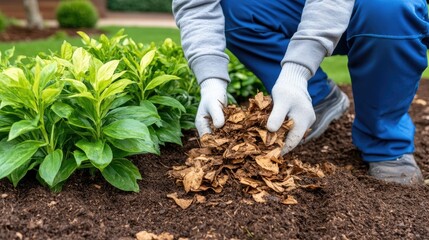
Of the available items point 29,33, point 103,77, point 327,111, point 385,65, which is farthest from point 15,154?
→ point 29,33

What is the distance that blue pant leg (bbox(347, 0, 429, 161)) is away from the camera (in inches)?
94.7

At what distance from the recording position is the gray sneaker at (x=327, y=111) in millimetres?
3121

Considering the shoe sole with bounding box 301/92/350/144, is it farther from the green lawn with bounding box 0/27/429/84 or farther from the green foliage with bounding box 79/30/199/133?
the green lawn with bounding box 0/27/429/84

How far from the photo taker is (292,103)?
2.25 m

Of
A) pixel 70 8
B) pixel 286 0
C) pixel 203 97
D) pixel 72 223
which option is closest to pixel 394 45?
pixel 286 0

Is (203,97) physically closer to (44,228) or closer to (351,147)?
(44,228)

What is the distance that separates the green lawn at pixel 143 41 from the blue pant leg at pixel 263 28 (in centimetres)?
116

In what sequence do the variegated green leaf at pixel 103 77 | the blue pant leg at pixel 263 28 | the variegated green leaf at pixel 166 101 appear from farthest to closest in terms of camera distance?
1. the blue pant leg at pixel 263 28
2. the variegated green leaf at pixel 166 101
3. the variegated green leaf at pixel 103 77

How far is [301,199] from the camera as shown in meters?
2.18

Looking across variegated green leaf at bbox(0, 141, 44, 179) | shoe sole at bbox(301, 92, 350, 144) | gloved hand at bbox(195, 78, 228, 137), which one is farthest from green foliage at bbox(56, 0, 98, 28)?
variegated green leaf at bbox(0, 141, 44, 179)

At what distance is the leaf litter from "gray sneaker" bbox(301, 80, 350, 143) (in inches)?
31.2

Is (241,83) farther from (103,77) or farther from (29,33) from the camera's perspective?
(29,33)

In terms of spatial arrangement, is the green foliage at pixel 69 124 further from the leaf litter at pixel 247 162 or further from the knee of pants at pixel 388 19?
the knee of pants at pixel 388 19

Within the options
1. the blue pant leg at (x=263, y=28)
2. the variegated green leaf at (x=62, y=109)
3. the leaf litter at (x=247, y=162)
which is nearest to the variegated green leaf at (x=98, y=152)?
the variegated green leaf at (x=62, y=109)
